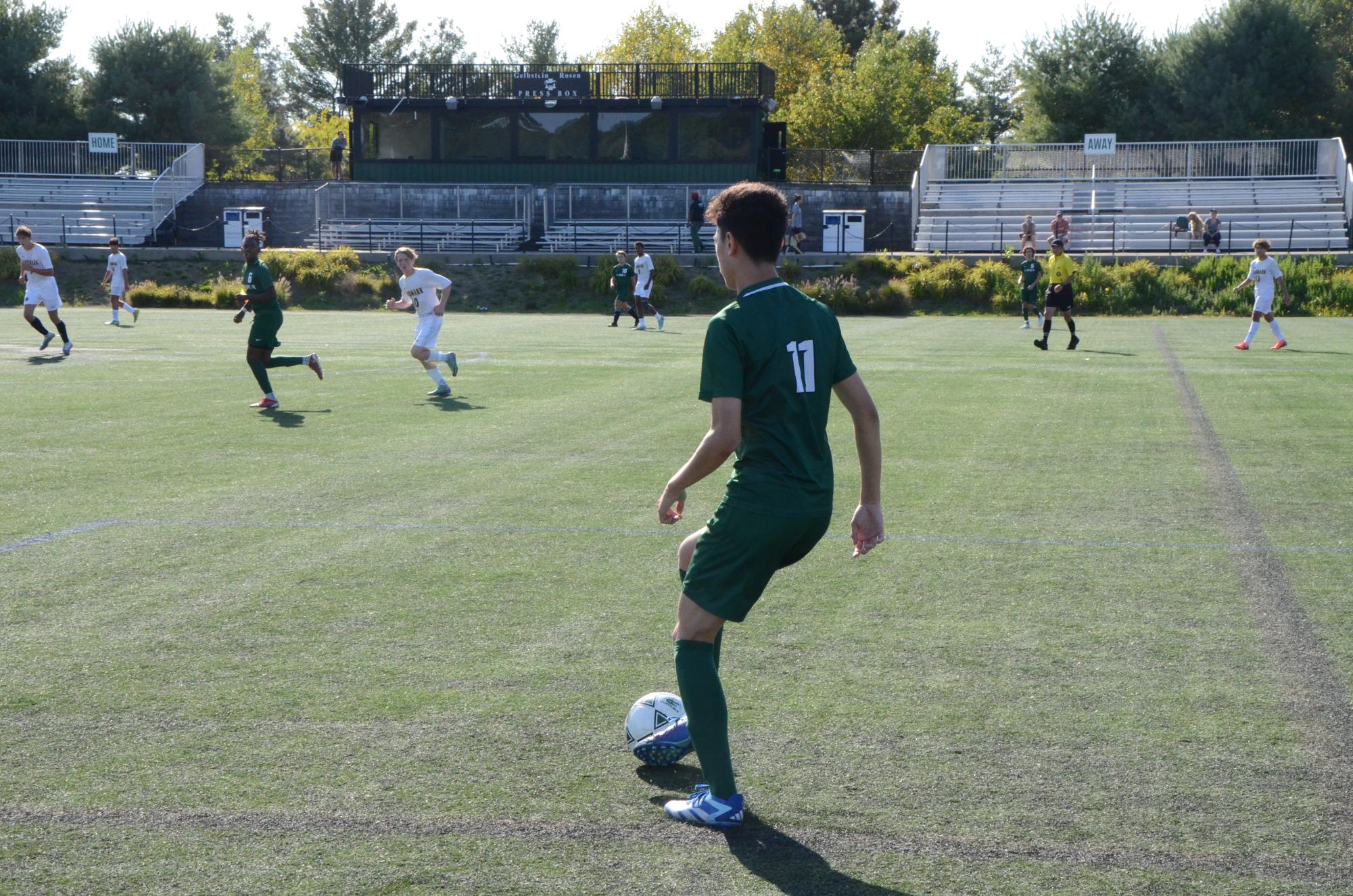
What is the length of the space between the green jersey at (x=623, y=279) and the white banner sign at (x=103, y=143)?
2687 centimetres

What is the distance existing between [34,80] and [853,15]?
51.0 meters

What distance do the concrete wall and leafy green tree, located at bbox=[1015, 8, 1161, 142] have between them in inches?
613

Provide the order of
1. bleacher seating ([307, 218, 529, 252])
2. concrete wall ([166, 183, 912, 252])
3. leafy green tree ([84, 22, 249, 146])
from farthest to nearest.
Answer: leafy green tree ([84, 22, 249, 146]) → concrete wall ([166, 183, 912, 252]) → bleacher seating ([307, 218, 529, 252])

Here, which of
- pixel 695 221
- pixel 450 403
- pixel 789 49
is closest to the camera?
pixel 450 403

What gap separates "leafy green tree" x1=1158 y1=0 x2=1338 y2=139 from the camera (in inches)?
2199

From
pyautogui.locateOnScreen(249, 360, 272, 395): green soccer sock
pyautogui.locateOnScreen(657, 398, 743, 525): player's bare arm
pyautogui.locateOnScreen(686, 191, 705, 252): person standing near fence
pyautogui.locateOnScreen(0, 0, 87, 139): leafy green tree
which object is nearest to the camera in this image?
pyautogui.locateOnScreen(657, 398, 743, 525): player's bare arm

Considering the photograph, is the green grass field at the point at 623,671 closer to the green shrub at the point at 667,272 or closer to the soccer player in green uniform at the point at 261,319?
the soccer player in green uniform at the point at 261,319

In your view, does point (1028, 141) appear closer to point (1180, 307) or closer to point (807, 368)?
point (1180, 307)

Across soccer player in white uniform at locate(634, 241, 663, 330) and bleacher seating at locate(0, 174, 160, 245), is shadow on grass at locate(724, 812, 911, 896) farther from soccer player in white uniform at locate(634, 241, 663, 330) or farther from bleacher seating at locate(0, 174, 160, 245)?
bleacher seating at locate(0, 174, 160, 245)

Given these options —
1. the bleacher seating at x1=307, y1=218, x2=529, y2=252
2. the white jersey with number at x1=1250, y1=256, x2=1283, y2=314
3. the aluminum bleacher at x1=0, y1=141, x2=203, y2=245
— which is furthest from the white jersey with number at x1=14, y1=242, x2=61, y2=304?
the aluminum bleacher at x1=0, y1=141, x2=203, y2=245

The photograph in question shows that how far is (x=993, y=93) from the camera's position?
89.9m

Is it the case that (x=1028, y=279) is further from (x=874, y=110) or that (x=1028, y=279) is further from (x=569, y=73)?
(x=874, y=110)

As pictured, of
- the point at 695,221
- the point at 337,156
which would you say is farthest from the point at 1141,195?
the point at 337,156

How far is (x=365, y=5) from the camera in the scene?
94.1 metres
